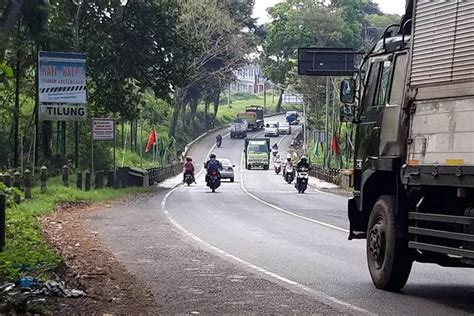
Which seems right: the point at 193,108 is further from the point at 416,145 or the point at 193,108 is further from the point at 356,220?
the point at 416,145

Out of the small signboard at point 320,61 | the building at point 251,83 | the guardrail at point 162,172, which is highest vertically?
the building at point 251,83

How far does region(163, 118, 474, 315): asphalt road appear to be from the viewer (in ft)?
33.3

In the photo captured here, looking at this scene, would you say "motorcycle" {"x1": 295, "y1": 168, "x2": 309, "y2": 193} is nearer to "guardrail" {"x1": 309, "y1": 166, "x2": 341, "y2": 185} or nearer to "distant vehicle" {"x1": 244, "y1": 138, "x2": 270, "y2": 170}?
"guardrail" {"x1": 309, "y1": 166, "x2": 341, "y2": 185}

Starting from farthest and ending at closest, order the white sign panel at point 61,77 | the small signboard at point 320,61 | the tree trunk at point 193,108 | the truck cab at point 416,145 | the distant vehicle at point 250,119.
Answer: the distant vehicle at point 250,119 → the tree trunk at point 193,108 → the white sign panel at point 61,77 → the small signboard at point 320,61 → the truck cab at point 416,145

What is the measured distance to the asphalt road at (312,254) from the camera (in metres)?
10.1

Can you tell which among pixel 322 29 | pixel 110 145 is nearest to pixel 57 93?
pixel 110 145

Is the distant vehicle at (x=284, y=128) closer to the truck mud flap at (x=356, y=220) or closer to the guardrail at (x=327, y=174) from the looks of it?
the guardrail at (x=327, y=174)

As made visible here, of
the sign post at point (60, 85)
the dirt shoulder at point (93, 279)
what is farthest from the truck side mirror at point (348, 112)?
the sign post at point (60, 85)

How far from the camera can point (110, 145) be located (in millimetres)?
46094

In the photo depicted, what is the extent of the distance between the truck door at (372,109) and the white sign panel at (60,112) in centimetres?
1991

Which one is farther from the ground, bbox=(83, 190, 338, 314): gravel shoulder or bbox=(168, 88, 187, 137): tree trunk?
bbox=(168, 88, 187, 137): tree trunk

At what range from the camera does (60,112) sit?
30.6m

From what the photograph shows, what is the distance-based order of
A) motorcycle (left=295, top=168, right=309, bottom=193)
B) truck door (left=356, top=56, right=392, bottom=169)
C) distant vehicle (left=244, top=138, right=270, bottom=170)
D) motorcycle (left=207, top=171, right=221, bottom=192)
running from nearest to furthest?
truck door (left=356, top=56, right=392, bottom=169)
motorcycle (left=295, top=168, right=309, bottom=193)
motorcycle (left=207, top=171, right=221, bottom=192)
distant vehicle (left=244, top=138, right=270, bottom=170)

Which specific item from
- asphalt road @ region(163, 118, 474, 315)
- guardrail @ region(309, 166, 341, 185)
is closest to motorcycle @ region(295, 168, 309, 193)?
asphalt road @ region(163, 118, 474, 315)
